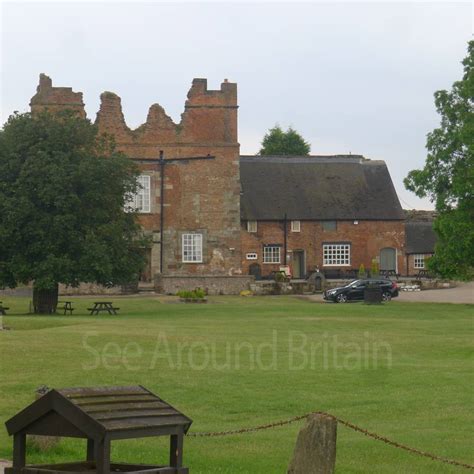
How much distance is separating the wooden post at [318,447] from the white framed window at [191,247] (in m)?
65.1

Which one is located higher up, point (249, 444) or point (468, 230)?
A: point (468, 230)

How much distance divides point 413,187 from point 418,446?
43695 mm

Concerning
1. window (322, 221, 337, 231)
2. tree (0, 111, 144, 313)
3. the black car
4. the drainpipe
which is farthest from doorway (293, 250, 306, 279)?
tree (0, 111, 144, 313)

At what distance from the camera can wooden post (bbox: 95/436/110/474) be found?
36.6ft

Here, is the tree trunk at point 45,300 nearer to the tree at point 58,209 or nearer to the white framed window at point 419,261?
the tree at point 58,209

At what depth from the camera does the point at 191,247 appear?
77.7 meters

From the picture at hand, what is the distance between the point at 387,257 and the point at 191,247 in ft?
51.4

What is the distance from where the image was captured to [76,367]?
27016 millimetres

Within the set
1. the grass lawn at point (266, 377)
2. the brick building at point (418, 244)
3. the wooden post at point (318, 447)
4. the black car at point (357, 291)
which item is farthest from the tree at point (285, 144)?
the wooden post at point (318, 447)

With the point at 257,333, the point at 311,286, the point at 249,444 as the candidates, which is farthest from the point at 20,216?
the point at 249,444

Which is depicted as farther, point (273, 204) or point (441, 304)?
point (273, 204)

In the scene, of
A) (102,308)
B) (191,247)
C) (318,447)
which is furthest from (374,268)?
(318,447)

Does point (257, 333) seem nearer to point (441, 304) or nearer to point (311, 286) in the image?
point (441, 304)

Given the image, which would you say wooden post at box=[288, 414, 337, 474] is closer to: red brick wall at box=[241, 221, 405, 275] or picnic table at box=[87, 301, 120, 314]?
picnic table at box=[87, 301, 120, 314]
